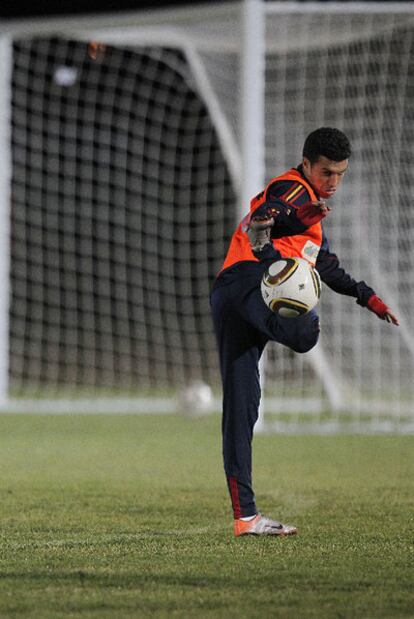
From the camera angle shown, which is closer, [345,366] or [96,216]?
[345,366]

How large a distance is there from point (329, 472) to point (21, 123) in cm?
1006

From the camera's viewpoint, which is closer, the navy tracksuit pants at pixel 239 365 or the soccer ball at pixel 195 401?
the navy tracksuit pants at pixel 239 365

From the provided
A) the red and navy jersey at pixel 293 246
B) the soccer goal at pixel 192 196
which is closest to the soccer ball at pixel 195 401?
the soccer goal at pixel 192 196

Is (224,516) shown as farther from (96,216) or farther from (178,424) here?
(96,216)

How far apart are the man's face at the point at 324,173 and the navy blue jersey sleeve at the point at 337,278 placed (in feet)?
1.04

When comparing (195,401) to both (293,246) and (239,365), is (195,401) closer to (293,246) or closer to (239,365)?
(239,365)

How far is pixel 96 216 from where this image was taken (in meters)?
23.2

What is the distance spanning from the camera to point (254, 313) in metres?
4.92

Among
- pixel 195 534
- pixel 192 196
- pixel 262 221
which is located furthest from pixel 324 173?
Result: pixel 192 196

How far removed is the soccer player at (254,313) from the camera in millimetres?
4848

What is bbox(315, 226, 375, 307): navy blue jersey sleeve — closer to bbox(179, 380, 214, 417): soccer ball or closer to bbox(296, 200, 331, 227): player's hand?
bbox(296, 200, 331, 227): player's hand

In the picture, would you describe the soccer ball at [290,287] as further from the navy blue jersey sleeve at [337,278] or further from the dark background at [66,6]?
the dark background at [66,6]

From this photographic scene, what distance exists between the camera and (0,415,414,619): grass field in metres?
3.64

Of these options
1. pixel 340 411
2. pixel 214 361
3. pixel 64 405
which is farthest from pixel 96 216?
pixel 340 411
